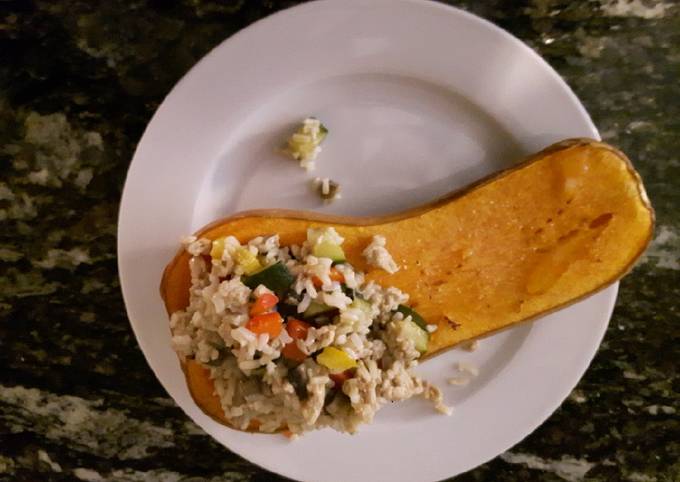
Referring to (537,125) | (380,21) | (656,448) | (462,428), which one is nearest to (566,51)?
(537,125)

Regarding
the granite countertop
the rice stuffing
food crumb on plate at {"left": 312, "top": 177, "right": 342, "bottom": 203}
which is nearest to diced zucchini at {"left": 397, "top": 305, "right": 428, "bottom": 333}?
the rice stuffing

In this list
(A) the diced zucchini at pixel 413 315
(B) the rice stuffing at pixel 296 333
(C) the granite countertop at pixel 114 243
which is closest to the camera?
(B) the rice stuffing at pixel 296 333

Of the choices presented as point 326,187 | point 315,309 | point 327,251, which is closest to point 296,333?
point 315,309

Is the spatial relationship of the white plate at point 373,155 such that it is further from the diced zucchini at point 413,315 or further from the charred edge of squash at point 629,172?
the diced zucchini at point 413,315

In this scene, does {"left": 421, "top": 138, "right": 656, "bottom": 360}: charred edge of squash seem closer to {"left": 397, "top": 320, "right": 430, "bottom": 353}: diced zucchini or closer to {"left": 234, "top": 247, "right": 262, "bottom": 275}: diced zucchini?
{"left": 397, "top": 320, "right": 430, "bottom": 353}: diced zucchini

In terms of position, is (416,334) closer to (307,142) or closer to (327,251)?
(327,251)

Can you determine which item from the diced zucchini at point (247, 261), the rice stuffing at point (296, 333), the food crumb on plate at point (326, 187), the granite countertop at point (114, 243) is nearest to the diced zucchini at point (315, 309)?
the rice stuffing at point (296, 333)

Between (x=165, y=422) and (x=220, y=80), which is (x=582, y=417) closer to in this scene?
(x=165, y=422)
